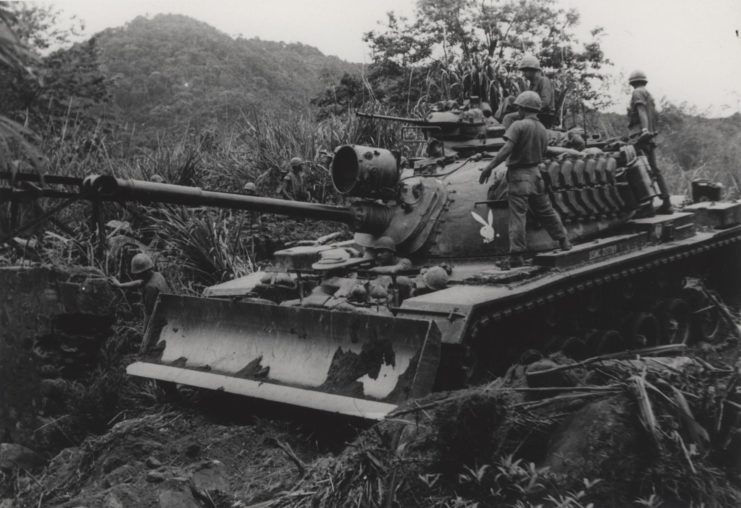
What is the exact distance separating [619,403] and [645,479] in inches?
15.7

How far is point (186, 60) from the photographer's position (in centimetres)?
2473

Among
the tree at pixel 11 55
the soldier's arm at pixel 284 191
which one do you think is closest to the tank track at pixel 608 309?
the tree at pixel 11 55

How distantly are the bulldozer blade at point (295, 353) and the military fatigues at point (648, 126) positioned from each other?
4810 millimetres

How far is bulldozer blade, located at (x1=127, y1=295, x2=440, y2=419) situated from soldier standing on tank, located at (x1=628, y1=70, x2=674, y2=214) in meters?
4.80

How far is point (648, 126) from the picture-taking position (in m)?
8.95

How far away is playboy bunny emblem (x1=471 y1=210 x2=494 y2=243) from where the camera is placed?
675cm

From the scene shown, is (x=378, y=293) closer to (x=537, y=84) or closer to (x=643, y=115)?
(x=537, y=84)

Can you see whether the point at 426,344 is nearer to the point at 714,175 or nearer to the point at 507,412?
the point at 507,412

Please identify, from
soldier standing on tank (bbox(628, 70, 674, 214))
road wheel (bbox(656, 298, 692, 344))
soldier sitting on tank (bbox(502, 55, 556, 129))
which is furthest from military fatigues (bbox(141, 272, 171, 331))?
soldier standing on tank (bbox(628, 70, 674, 214))

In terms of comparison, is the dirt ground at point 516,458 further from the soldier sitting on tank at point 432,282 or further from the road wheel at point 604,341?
the road wheel at point 604,341

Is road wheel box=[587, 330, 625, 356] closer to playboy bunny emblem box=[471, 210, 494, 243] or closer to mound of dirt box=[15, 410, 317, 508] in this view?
playboy bunny emblem box=[471, 210, 494, 243]

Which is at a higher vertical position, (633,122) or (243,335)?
(633,122)

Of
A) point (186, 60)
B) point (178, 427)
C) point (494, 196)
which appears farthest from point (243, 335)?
point (186, 60)

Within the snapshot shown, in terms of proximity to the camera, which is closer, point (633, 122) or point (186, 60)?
point (633, 122)
